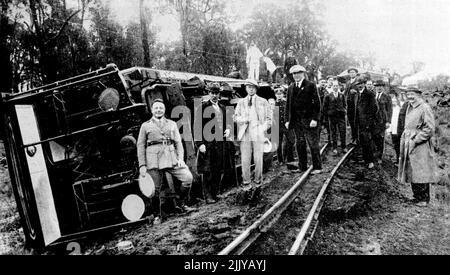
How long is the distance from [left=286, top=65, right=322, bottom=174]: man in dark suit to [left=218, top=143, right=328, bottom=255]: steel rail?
129cm

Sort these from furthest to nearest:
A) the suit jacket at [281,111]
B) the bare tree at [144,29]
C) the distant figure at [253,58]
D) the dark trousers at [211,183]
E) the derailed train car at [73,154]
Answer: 1. the distant figure at [253,58]
2. the bare tree at [144,29]
3. the suit jacket at [281,111]
4. the dark trousers at [211,183]
5. the derailed train car at [73,154]

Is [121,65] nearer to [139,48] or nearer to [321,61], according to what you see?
[139,48]

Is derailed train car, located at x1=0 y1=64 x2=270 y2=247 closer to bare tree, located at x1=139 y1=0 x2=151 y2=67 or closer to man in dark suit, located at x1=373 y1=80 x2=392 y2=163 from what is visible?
bare tree, located at x1=139 y1=0 x2=151 y2=67

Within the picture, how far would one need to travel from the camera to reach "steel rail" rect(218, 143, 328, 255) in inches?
146

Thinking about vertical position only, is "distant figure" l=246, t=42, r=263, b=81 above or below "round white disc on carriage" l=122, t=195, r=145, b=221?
above

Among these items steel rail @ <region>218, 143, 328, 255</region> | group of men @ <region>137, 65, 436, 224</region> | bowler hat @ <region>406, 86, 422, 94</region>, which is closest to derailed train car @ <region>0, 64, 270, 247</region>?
group of men @ <region>137, 65, 436, 224</region>

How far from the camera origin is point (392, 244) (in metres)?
4.17

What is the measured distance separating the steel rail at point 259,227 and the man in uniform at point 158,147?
1464 mm

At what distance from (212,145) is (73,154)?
2.43 m

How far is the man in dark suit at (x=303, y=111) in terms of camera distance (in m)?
6.84

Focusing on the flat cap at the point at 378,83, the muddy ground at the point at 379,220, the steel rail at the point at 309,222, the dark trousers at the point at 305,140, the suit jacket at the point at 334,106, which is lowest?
the muddy ground at the point at 379,220

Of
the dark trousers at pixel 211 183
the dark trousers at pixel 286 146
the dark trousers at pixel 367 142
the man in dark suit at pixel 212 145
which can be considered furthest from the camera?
the dark trousers at pixel 286 146

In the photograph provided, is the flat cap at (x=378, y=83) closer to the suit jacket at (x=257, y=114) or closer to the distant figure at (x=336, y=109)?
the distant figure at (x=336, y=109)

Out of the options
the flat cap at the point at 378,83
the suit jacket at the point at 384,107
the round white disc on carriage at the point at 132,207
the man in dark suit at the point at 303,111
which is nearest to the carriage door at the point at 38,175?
the round white disc on carriage at the point at 132,207
